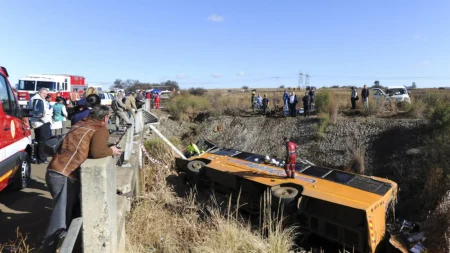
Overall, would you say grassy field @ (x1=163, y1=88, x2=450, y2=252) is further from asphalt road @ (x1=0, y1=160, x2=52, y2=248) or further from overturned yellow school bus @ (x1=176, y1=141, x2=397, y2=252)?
asphalt road @ (x1=0, y1=160, x2=52, y2=248)

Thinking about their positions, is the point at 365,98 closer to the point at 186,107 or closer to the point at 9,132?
the point at 186,107

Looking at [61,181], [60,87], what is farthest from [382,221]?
[60,87]

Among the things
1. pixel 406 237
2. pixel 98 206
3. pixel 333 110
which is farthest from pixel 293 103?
pixel 98 206

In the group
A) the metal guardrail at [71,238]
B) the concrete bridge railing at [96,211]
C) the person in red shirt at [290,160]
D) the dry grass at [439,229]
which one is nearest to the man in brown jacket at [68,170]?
the concrete bridge railing at [96,211]

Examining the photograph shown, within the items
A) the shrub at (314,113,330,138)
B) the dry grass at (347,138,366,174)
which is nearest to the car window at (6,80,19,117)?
the dry grass at (347,138,366,174)

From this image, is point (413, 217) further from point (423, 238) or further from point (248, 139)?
point (248, 139)

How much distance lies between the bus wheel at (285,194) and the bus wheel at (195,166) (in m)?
2.25

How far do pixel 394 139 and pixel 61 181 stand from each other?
1655cm

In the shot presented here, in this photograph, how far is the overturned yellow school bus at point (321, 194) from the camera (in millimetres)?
6199

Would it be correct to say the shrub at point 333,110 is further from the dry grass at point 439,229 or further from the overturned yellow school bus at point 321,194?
the overturned yellow school bus at point 321,194

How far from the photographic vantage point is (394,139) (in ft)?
55.6

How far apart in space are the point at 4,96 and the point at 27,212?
1938 millimetres

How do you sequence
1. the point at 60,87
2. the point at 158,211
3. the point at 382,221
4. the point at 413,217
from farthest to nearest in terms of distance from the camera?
Result: 1. the point at 60,87
2. the point at 413,217
3. the point at 382,221
4. the point at 158,211

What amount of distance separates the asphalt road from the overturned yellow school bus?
330 cm
